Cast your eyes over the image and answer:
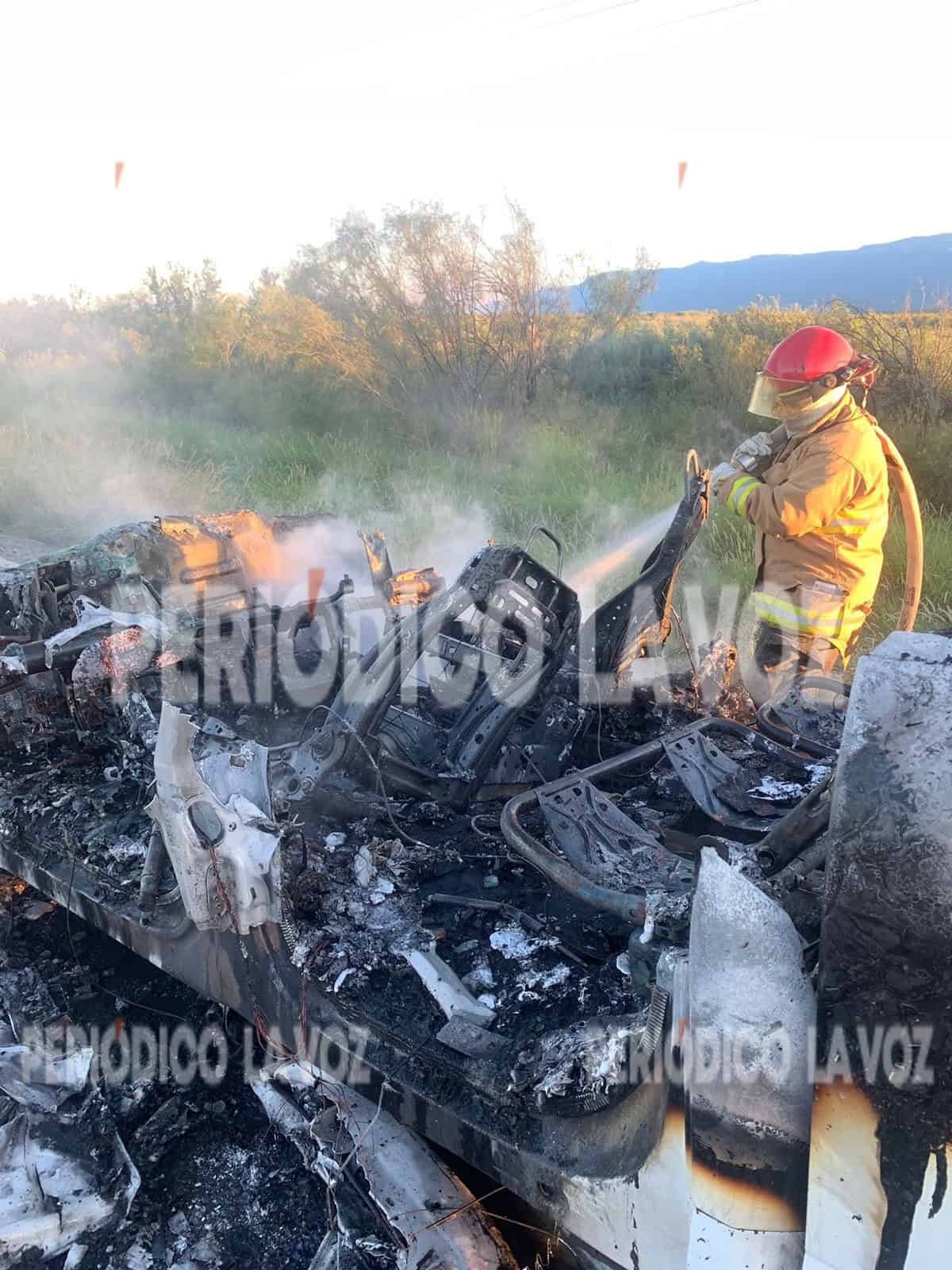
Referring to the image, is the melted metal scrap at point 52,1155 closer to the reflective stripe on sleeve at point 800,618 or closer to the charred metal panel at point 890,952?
the charred metal panel at point 890,952

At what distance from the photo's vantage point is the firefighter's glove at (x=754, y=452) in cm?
456

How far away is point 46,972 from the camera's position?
10.7 feet

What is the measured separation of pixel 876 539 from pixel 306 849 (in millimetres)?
3261

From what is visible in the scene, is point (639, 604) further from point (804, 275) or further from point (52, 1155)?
point (804, 275)

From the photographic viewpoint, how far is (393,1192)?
2.04 metres

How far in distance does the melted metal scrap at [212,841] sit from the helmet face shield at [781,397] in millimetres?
3142

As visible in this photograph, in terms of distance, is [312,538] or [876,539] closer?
[876,539]

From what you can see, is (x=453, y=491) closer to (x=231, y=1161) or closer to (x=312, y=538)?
(x=312, y=538)

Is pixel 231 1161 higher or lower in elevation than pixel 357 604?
lower

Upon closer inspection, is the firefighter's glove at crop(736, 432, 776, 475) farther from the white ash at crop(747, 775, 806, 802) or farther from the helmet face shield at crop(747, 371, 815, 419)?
the white ash at crop(747, 775, 806, 802)

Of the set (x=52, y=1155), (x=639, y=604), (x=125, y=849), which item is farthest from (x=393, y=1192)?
(x=639, y=604)

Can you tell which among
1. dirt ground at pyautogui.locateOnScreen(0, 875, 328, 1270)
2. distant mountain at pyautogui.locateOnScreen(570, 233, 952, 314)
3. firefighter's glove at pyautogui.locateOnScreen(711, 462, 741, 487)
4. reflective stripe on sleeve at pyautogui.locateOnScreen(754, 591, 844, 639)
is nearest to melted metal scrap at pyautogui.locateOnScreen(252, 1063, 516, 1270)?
dirt ground at pyautogui.locateOnScreen(0, 875, 328, 1270)

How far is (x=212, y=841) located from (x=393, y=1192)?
936 millimetres

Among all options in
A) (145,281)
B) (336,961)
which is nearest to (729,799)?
(336,961)
